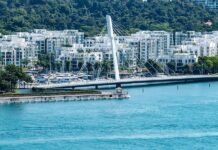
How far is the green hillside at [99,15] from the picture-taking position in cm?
4075

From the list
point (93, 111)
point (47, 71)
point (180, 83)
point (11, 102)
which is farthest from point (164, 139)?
point (47, 71)

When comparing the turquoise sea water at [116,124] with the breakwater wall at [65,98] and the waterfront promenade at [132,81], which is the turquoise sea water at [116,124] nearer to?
the breakwater wall at [65,98]

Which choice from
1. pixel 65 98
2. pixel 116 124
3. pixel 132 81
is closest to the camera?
pixel 116 124

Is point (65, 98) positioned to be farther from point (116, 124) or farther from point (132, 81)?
point (116, 124)

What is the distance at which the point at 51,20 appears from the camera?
135 ft

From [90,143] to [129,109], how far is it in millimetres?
4482

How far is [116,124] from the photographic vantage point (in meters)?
21.2

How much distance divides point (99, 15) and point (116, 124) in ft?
71.5

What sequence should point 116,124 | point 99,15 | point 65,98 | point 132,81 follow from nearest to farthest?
point 116,124 < point 65,98 < point 132,81 < point 99,15

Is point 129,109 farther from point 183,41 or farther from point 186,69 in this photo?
point 183,41

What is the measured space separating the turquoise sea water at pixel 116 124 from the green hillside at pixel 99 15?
570 inches

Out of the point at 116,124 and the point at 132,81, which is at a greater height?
the point at 132,81

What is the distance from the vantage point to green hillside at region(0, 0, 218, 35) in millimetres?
40750

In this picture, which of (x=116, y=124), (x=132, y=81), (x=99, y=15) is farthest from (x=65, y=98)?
(x=99, y=15)
